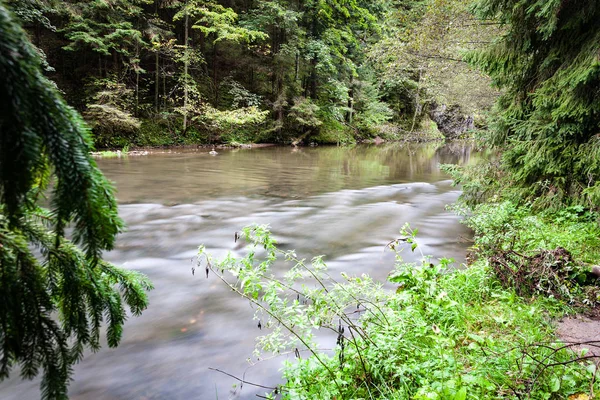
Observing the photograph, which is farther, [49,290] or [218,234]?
[218,234]

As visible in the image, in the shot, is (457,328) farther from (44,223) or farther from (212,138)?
(212,138)

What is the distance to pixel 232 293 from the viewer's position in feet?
13.5

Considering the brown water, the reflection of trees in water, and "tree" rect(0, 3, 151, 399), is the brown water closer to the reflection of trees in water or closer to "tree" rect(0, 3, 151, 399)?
the reflection of trees in water

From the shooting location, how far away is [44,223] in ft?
4.30

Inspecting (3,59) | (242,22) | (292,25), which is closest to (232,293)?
(3,59)

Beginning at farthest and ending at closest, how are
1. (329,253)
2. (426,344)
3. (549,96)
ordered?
1. (329,253)
2. (549,96)
3. (426,344)

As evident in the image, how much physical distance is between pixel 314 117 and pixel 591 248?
19864mm

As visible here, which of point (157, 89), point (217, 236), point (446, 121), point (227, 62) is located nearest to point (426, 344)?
point (217, 236)

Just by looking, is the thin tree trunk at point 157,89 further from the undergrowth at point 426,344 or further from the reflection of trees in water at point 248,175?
the undergrowth at point 426,344

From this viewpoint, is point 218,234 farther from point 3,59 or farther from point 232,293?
point 3,59

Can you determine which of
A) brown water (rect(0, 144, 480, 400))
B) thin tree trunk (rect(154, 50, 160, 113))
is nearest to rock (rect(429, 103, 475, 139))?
brown water (rect(0, 144, 480, 400))

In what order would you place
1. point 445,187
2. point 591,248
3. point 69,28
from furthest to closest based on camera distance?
point 69,28 → point 445,187 → point 591,248

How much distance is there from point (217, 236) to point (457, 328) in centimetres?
455

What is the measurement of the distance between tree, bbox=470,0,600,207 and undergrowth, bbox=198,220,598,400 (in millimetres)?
2522
